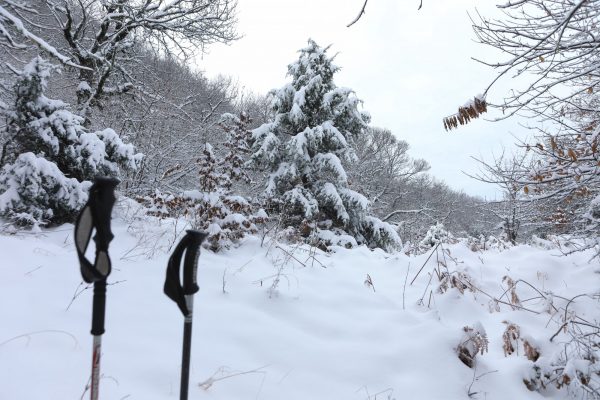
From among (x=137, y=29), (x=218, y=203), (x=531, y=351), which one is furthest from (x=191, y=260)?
(x=137, y=29)

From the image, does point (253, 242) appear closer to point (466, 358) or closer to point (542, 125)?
point (466, 358)

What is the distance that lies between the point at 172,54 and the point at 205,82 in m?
11.3

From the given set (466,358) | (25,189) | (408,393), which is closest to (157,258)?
(25,189)

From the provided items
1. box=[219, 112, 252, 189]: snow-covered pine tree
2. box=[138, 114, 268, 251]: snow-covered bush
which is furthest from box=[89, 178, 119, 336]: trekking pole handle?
box=[219, 112, 252, 189]: snow-covered pine tree

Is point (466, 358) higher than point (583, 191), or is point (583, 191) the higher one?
point (583, 191)

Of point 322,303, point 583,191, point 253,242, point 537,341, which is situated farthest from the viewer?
point 253,242

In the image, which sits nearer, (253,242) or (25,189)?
(25,189)

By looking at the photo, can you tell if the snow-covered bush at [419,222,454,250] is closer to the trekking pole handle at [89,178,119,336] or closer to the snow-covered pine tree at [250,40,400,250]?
the snow-covered pine tree at [250,40,400,250]

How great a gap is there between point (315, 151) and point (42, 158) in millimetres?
6915

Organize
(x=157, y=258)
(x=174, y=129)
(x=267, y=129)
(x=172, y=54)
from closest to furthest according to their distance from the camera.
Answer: (x=157, y=258) < (x=267, y=129) < (x=172, y=54) < (x=174, y=129)

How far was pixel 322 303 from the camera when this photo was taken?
10.4 feet

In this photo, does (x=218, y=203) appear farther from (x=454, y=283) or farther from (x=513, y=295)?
(x=513, y=295)

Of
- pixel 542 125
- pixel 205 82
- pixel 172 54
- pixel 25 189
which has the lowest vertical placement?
pixel 25 189

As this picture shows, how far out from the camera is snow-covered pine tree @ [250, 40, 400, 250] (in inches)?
380
